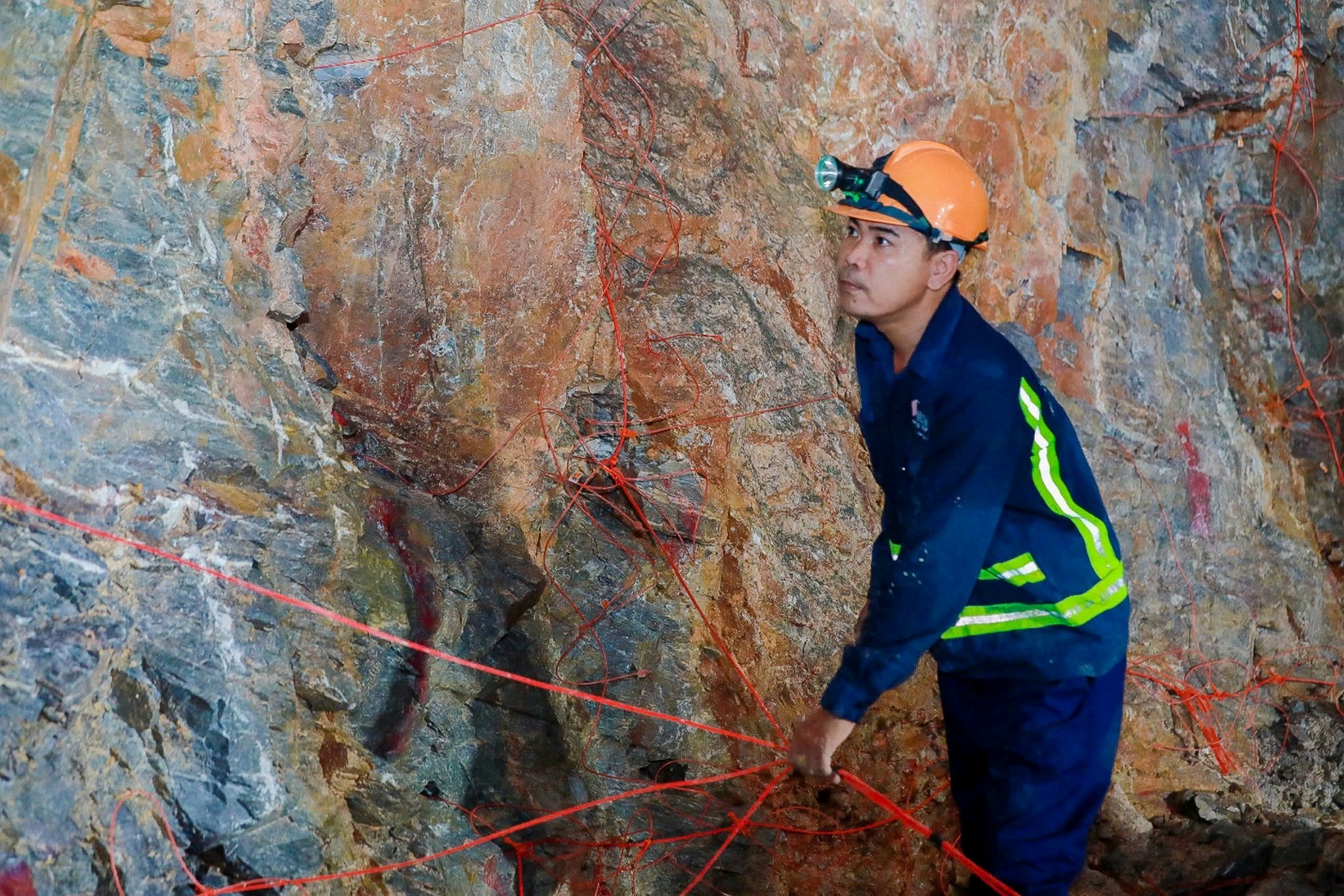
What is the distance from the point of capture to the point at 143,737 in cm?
262

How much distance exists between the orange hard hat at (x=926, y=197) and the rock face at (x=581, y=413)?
991mm

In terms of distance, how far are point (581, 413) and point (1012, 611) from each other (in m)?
1.65

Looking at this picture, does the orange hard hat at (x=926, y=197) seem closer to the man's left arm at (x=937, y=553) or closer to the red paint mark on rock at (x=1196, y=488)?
the man's left arm at (x=937, y=553)

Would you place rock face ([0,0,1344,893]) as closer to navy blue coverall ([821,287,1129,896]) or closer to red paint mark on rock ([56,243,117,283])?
red paint mark on rock ([56,243,117,283])

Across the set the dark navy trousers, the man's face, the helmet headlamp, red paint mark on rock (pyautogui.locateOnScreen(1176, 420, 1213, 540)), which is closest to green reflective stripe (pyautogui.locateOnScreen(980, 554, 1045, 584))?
the dark navy trousers

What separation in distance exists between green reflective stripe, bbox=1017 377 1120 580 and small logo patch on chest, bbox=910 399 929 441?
21 cm

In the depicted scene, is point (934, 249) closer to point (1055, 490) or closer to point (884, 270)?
point (884, 270)

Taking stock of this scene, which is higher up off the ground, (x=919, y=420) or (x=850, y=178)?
(x=850, y=178)

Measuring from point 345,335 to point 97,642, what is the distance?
1.20 metres

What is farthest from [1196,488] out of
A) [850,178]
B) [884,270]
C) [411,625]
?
[411,625]

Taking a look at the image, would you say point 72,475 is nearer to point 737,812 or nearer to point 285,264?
point 285,264

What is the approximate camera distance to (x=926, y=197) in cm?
253

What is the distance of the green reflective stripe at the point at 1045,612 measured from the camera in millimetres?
2506

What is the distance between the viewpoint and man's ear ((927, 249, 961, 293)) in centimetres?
257
